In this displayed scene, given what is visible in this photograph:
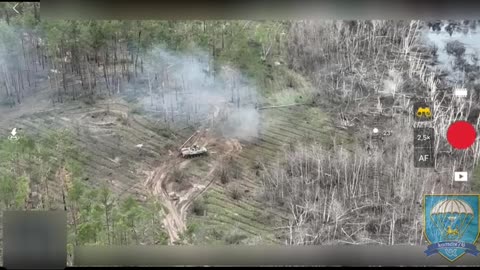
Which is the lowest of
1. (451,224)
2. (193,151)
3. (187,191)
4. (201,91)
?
(451,224)

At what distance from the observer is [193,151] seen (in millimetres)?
2781

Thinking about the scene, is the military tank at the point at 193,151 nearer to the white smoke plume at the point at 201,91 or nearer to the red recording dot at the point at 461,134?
the white smoke plume at the point at 201,91

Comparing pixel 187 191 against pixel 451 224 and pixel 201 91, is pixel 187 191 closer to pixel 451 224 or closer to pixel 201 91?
pixel 201 91

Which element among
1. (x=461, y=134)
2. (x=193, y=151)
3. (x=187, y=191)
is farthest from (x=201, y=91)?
(x=461, y=134)

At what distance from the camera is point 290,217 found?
2.78 m

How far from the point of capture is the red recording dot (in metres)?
2.78

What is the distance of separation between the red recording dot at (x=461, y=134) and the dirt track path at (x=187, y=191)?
1052 mm

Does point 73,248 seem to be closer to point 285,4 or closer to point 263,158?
point 263,158

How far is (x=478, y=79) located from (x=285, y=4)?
3.34 feet

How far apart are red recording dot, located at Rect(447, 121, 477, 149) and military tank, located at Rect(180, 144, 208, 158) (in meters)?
1.22

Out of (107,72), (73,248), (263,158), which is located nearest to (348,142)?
(263,158)

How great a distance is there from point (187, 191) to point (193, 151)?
20 cm
